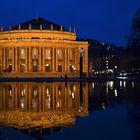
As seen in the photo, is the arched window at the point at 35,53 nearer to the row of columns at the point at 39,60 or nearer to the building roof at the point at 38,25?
the row of columns at the point at 39,60

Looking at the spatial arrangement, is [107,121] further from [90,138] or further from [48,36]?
[48,36]

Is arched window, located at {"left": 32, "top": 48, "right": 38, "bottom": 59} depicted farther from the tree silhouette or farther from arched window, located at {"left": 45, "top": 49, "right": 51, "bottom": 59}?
the tree silhouette

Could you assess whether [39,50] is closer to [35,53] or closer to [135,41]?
[35,53]

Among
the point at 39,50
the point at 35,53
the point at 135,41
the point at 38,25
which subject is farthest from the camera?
the point at 38,25

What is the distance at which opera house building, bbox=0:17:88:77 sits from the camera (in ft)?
328

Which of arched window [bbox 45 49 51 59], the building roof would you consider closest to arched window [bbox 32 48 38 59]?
arched window [bbox 45 49 51 59]

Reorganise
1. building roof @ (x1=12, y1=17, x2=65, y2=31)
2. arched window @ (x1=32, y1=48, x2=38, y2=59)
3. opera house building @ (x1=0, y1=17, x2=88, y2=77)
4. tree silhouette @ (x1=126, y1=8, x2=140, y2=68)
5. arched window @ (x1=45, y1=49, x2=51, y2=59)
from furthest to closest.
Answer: building roof @ (x1=12, y1=17, x2=65, y2=31)
arched window @ (x1=45, y1=49, x2=51, y2=59)
arched window @ (x1=32, y1=48, x2=38, y2=59)
opera house building @ (x1=0, y1=17, x2=88, y2=77)
tree silhouette @ (x1=126, y1=8, x2=140, y2=68)

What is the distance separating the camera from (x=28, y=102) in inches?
1103

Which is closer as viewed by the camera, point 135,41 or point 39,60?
point 135,41

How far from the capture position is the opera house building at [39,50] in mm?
99938

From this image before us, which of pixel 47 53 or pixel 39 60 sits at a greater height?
pixel 47 53

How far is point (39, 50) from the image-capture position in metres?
100

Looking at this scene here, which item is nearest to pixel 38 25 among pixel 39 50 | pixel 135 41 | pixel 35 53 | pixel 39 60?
pixel 35 53

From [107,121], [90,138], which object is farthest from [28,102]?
[90,138]
